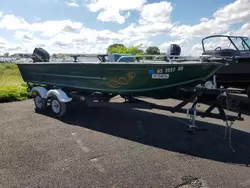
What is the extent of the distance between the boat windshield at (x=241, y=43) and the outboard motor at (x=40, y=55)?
5.97 metres

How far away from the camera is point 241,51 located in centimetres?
799

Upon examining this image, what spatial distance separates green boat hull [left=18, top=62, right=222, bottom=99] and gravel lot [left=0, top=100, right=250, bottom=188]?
0.84 m

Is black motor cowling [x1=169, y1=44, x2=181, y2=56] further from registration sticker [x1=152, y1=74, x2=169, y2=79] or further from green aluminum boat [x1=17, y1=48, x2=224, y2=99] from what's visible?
registration sticker [x1=152, y1=74, x2=169, y2=79]

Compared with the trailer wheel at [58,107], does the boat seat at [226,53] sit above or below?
above

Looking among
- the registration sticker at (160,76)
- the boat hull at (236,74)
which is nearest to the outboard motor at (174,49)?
the boat hull at (236,74)

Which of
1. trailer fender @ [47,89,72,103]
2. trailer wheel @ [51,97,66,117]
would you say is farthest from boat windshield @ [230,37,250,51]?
trailer wheel @ [51,97,66,117]

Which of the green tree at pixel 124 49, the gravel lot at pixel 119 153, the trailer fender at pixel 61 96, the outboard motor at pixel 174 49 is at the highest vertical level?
the green tree at pixel 124 49

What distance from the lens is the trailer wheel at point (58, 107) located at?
6.52 metres

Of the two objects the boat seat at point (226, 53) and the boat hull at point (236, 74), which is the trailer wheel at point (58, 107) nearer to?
the boat hull at point (236, 74)

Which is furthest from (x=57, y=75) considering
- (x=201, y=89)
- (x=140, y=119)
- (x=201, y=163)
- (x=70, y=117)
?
(x=201, y=163)

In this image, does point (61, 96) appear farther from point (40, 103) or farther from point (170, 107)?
point (170, 107)

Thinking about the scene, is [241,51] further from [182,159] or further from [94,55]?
[182,159]

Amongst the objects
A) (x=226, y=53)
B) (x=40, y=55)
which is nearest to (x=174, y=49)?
(x=226, y=53)

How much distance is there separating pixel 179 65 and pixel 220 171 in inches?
88.7
